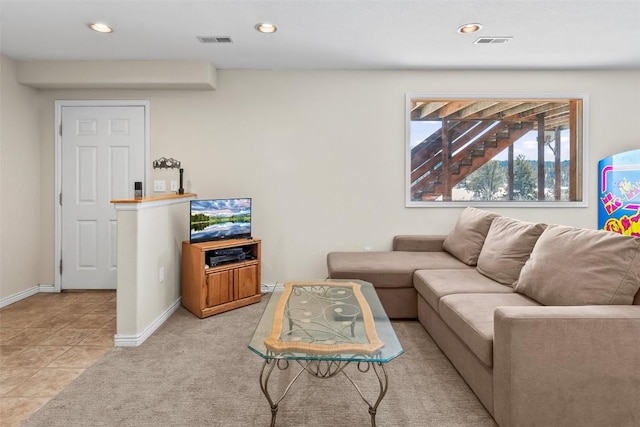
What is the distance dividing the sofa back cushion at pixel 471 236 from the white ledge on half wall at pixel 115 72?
9.65ft

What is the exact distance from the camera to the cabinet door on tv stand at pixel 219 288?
327 cm

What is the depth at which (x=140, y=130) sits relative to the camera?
159 inches

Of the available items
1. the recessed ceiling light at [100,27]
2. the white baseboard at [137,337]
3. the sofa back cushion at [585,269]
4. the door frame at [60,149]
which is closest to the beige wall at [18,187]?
the door frame at [60,149]

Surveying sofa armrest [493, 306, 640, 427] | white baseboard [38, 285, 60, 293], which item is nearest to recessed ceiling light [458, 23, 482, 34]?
sofa armrest [493, 306, 640, 427]

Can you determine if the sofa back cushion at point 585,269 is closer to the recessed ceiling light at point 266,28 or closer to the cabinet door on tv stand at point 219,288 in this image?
the cabinet door on tv stand at point 219,288

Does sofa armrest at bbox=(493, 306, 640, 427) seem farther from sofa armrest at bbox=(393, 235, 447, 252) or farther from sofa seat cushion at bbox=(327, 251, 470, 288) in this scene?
sofa armrest at bbox=(393, 235, 447, 252)

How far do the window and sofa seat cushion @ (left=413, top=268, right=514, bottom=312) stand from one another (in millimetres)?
1342

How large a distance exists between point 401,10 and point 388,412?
265cm

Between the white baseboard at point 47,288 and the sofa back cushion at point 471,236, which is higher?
the sofa back cushion at point 471,236

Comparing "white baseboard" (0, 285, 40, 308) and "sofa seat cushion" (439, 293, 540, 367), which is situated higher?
"sofa seat cushion" (439, 293, 540, 367)

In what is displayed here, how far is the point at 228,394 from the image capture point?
2.02 meters

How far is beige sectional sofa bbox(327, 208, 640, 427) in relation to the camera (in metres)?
1.56

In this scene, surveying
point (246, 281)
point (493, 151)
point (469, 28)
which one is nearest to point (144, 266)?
point (246, 281)

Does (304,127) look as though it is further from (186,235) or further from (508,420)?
(508,420)
